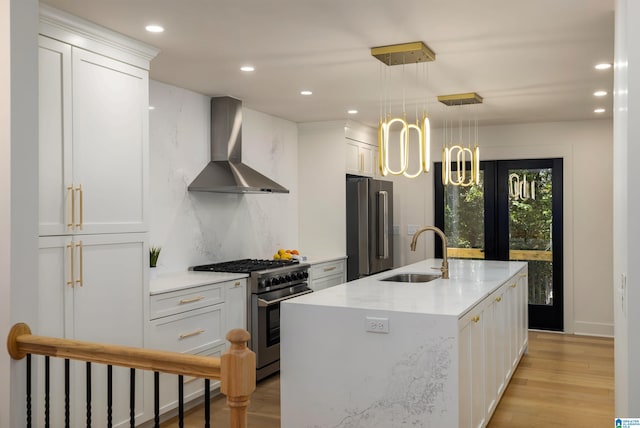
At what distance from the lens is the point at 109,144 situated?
128 inches

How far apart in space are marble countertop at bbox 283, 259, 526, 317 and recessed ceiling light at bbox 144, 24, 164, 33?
65.8 inches

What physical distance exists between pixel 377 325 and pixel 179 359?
1201 millimetres

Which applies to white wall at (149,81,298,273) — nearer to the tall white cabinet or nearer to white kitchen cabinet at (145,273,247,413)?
white kitchen cabinet at (145,273,247,413)

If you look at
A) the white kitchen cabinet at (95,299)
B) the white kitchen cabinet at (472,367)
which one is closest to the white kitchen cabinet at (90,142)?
the white kitchen cabinet at (95,299)

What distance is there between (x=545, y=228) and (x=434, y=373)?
4.50 m

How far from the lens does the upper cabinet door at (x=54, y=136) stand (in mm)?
2850

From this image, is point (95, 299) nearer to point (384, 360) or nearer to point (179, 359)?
point (179, 359)

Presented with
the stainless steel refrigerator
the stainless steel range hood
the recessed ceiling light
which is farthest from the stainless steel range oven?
the recessed ceiling light

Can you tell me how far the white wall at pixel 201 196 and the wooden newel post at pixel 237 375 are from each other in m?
2.62

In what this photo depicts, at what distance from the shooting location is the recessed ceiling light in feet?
10.3

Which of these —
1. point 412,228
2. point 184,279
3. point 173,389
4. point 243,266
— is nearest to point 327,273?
point 243,266

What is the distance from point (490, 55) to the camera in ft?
12.4

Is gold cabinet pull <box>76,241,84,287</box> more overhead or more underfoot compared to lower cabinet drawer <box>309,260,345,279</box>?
more overhead

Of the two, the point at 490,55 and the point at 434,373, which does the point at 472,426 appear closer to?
the point at 434,373
